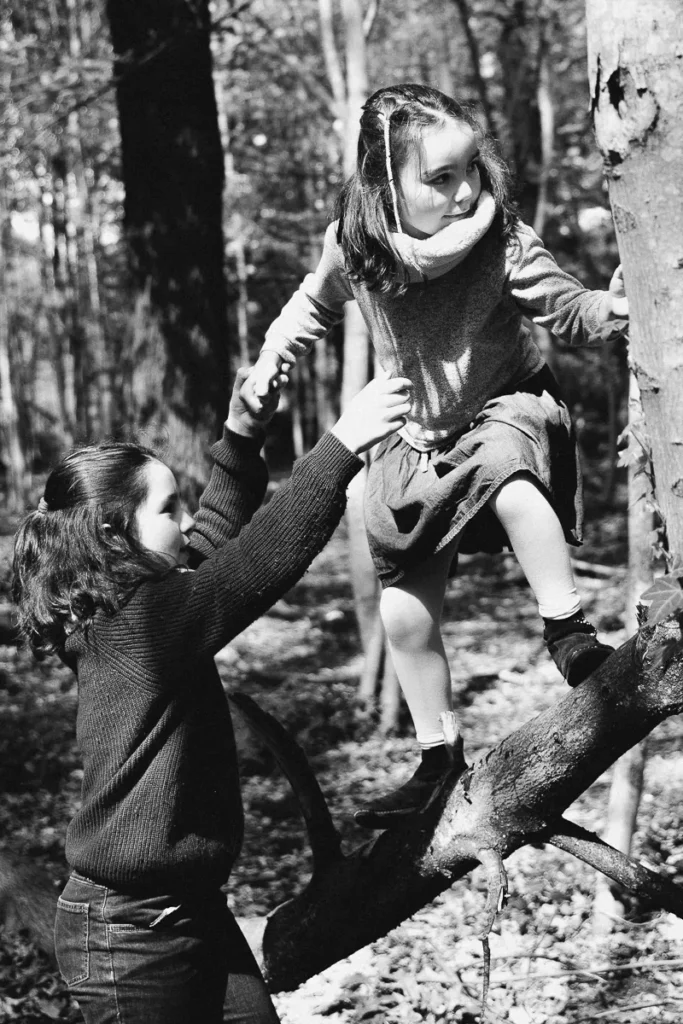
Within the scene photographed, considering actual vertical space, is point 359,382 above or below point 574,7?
below

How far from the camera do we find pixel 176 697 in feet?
7.14

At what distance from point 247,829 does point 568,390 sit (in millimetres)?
16690

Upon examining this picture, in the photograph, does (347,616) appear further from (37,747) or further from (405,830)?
(405,830)

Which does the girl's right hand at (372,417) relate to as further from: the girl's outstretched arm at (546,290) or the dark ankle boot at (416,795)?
the dark ankle boot at (416,795)

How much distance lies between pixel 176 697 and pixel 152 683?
7cm

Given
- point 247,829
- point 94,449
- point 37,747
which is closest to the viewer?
point 94,449

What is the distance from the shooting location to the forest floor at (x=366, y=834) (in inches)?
130

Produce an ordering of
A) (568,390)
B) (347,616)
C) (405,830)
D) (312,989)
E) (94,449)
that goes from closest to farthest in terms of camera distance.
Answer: (94,449)
(405,830)
(312,989)
(347,616)
(568,390)

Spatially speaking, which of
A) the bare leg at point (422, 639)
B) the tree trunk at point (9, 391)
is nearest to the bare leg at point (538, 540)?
the bare leg at point (422, 639)

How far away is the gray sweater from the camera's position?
2342 millimetres

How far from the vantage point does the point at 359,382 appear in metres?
6.64

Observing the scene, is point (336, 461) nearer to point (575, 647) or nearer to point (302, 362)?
point (575, 647)

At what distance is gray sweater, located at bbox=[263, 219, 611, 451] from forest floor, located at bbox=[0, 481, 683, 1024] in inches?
57.1

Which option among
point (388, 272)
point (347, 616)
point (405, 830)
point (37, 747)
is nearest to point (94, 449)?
point (388, 272)
